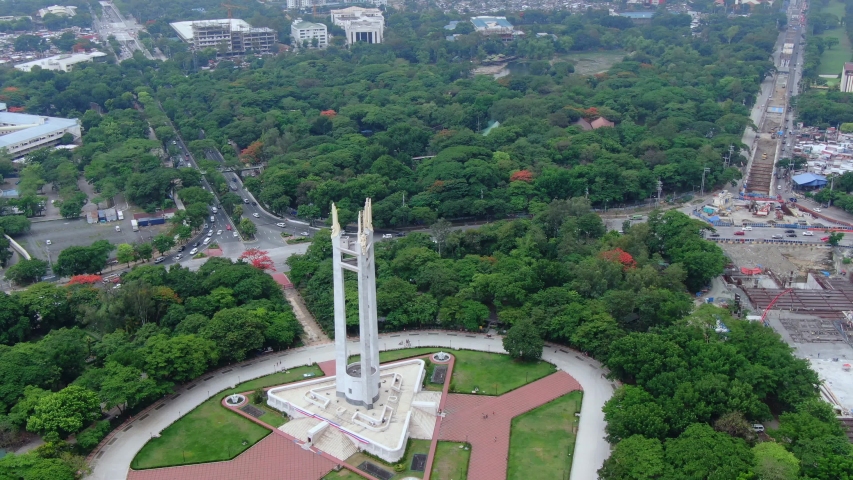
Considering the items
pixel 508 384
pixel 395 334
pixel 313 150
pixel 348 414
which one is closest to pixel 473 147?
pixel 313 150

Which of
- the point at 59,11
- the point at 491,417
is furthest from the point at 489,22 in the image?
the point at 491,417

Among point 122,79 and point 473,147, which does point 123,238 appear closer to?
point 473,147

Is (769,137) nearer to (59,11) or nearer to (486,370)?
(486,370)

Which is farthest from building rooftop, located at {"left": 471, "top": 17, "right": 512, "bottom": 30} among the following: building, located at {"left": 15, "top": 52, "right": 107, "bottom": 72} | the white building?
the white building

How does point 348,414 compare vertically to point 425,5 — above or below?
below

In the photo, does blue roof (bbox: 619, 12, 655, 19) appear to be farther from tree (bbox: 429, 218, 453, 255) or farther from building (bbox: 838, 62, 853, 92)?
tree (bbox: 429, 218, 453, 255)
